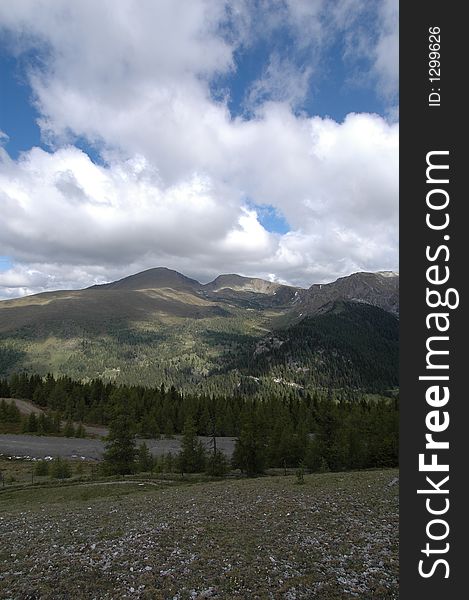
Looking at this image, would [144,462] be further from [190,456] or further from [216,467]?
[216,467]

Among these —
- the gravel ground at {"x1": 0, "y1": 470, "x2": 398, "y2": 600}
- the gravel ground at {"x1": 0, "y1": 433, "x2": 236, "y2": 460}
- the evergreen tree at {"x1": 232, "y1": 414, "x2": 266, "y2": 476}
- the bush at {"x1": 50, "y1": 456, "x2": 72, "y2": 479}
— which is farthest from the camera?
the gravel ground at {"x1": 0, "y1": 433, "x2": 236, "y2": 460}

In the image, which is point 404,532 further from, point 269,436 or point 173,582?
point 269,436

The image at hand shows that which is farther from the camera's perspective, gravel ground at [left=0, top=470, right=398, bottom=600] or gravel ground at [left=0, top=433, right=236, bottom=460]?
gravel ground at [left=0, top=433, right=236, bottom=460]

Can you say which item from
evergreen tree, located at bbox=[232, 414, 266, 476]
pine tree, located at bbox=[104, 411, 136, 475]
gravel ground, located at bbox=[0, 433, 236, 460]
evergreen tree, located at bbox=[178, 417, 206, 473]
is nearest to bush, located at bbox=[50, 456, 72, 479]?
pine tree, located at bbox=[104, 411, 136, 475]

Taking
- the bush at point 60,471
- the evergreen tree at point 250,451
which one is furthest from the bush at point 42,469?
the evergreen tree at point 250,451

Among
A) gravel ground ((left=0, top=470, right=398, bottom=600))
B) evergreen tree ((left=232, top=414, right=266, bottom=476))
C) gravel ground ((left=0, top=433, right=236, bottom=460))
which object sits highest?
gravel ground ((left=0, top=470, right=398, bottom=600))

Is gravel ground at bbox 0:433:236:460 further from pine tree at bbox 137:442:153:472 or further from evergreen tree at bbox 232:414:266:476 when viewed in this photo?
evergreen tree at bbox 232:414:266:476

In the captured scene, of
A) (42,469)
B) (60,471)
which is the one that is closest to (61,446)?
(42,469)

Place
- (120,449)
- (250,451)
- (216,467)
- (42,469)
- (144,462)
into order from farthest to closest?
(144,462) → (42,469) → (250,451) → (120,449) → (216,467)

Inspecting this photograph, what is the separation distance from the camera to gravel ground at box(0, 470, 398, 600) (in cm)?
1098

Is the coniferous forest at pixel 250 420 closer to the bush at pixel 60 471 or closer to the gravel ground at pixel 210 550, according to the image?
the bush at pixel 60 471

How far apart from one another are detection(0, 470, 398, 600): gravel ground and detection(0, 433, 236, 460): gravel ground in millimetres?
59869

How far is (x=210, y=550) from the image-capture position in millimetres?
14336

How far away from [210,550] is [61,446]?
271 ft
